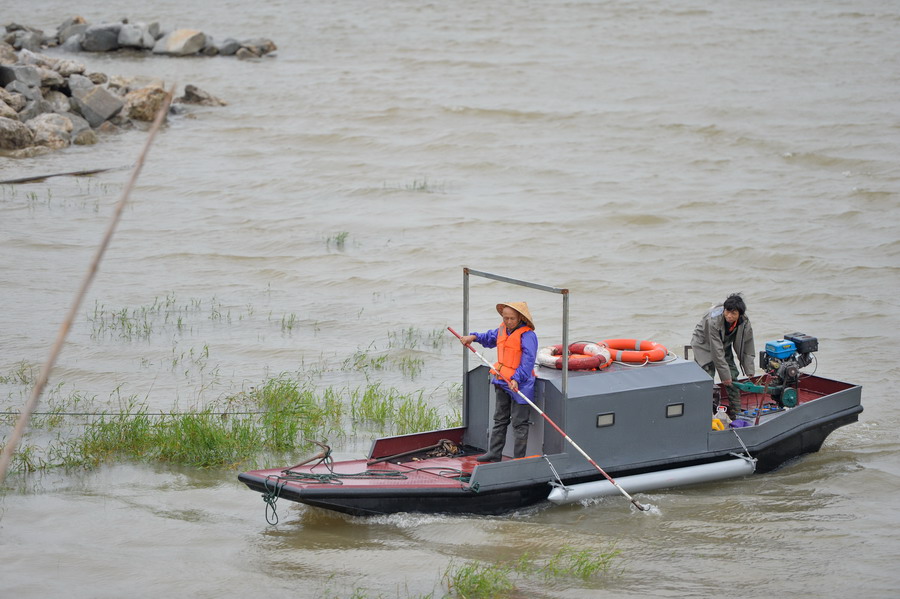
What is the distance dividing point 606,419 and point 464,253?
31.2ft

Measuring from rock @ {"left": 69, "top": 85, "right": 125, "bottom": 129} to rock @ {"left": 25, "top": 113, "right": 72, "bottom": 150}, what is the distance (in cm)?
107

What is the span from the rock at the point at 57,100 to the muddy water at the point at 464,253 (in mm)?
1625

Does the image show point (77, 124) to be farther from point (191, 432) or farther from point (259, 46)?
point (191, 432)

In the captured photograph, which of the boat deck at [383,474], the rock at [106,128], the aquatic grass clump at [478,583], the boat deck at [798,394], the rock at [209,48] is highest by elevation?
the rock at [209,48]

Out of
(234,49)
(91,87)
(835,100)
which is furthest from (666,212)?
(234,49)

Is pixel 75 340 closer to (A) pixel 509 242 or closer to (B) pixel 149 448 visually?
(B) pixel 149 448

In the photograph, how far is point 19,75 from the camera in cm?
2419

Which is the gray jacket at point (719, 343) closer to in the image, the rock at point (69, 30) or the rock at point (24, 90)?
the rock at point (24, 90)

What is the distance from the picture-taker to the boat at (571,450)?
8.41m

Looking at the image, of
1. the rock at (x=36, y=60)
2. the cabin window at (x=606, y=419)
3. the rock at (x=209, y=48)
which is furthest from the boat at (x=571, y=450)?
the rock at (x=209, y=48)

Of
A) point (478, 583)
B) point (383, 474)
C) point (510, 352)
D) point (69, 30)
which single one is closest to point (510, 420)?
point (510, 352)

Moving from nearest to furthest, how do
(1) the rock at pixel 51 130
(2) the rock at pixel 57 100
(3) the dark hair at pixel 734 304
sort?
(3) the dark hair at pixel 734 304
(1) the rock at pixel 51 130
(2) the rock at pixel 57 100

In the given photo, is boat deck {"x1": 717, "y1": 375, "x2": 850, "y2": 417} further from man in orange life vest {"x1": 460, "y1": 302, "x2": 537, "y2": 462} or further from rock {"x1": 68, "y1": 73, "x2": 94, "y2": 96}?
rock {"x1": 68, "y1": 73, "x2": 94, "y2": 96}

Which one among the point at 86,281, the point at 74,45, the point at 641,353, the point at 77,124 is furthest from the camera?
the point at 74,45
